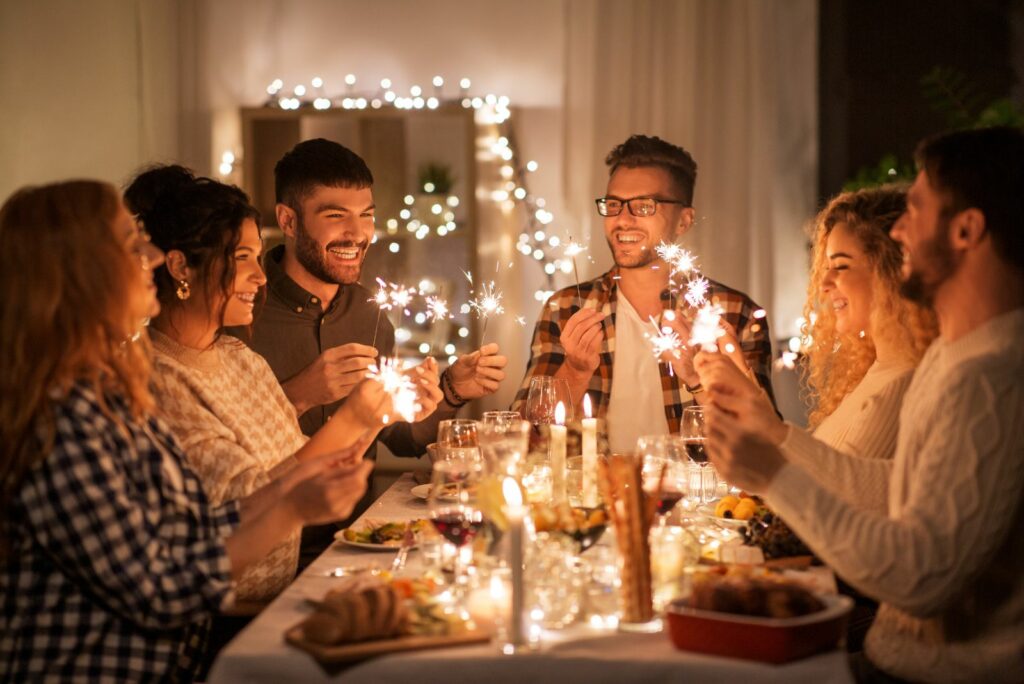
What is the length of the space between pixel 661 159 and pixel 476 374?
A: 128 cm

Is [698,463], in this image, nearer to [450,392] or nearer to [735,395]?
[735,395]

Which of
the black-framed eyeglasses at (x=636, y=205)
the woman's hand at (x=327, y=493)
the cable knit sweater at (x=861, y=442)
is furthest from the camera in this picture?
the black-framed eyeglasses at (x=636, y=205)

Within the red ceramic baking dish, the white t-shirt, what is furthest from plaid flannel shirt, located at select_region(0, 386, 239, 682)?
the white t-shirt

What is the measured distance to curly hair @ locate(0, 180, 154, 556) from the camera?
1.73 meters

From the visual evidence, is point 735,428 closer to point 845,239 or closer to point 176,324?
point 845,239

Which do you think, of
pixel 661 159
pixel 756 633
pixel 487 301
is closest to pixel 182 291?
pixel 756 633

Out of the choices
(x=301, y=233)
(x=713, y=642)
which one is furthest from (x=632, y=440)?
(x=713, y=642)

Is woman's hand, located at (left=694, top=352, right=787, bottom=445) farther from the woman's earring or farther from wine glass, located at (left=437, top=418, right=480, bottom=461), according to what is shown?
the woman's earring

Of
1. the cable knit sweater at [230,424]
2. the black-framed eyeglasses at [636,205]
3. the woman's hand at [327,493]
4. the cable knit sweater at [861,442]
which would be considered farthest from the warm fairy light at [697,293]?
the woman's hand at [327,493]

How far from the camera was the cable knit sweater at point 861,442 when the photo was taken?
7.16 feet

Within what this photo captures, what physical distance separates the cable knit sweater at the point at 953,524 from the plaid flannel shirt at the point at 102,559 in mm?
1030

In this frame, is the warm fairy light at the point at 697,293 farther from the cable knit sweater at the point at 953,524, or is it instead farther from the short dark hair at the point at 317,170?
the cable knit sweater at the point at 953,524

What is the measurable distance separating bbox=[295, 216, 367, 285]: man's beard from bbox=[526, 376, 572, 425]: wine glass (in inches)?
37.4

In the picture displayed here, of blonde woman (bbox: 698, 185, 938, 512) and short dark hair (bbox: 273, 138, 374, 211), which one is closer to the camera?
blonde woman (bbox: 698, 185, 938, 512)
